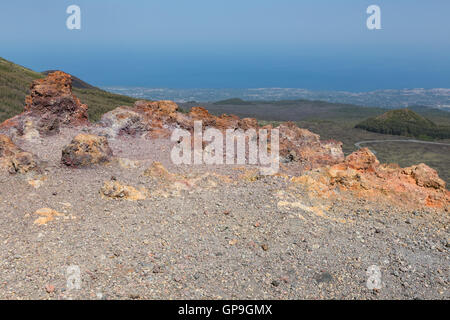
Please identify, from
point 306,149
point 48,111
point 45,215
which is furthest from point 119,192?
point 306,149

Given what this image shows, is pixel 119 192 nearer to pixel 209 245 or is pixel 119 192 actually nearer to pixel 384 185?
pixel 209 245

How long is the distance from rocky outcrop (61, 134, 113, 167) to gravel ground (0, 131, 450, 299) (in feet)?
2.75

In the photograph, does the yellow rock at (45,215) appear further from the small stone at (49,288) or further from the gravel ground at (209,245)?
the small stone at (49,288)

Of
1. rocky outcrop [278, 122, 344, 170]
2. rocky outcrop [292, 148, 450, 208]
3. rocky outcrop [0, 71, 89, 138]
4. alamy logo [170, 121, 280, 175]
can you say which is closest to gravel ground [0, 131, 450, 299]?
rocky outcrop [292, 148, 450, 208]

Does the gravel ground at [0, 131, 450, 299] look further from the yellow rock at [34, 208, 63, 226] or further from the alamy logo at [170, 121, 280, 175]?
the alamy logo at [170, 121, 280, 175]

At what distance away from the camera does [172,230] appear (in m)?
11.2

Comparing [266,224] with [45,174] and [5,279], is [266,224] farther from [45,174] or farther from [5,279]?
[45,174]

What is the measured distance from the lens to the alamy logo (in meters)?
17.4

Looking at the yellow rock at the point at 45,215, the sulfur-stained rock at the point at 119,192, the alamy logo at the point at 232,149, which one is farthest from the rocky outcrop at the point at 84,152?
the yellow rock at the point at 45,215

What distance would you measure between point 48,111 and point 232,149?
10.8 meters

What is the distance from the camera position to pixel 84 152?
15391 mm

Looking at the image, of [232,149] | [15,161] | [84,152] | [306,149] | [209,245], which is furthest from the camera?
[306,149]

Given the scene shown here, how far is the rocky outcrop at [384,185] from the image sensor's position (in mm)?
13852

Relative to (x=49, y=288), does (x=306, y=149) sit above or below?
above
